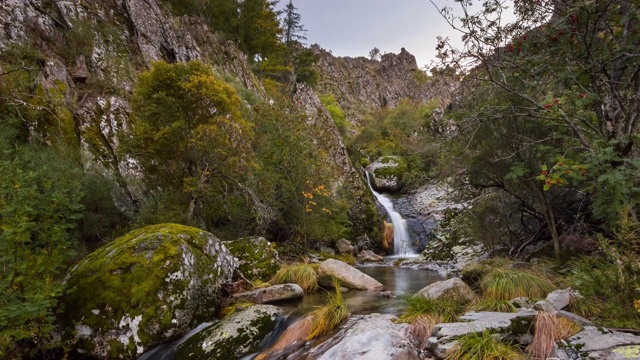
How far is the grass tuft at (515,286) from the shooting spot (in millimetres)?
5871

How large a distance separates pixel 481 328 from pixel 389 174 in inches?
946

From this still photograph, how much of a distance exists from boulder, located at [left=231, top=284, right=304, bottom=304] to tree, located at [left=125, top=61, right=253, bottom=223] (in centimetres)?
387

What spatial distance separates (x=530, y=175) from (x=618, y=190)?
371 centimetres

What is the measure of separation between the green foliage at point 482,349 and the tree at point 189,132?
8.25 metres

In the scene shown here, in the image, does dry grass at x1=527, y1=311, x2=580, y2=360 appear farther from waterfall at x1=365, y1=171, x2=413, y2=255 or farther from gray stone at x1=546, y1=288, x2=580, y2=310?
waterfall at x1=365, y1=171, x2=413, y2=255

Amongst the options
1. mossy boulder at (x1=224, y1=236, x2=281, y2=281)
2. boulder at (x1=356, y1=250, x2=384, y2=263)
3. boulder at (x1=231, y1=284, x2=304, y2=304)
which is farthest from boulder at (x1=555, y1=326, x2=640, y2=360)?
boulder at (x1=356, y1=250, x2=384, y2=263)

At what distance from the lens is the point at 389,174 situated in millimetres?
27719

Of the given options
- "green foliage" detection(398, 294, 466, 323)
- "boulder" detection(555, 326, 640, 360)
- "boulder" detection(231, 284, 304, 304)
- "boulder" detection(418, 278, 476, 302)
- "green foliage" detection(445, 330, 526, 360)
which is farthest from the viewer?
"boulder" detection(231, 284, 304, 304)

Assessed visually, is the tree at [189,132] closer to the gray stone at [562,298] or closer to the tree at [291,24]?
the gray stone at [562,298]

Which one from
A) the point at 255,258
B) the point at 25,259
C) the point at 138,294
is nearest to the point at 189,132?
the point at 255,258

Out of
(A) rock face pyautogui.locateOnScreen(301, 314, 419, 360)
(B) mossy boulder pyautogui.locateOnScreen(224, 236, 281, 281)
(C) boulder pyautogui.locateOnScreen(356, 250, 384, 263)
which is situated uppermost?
(B) mossy boulder pyautogui.locateOnScreen(224, 236, 281, 281)

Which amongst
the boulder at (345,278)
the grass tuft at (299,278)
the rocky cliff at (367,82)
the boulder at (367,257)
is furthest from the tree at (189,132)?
the rocky cliff at (367,82)

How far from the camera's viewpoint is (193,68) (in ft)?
35.2

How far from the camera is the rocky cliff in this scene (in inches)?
2298
